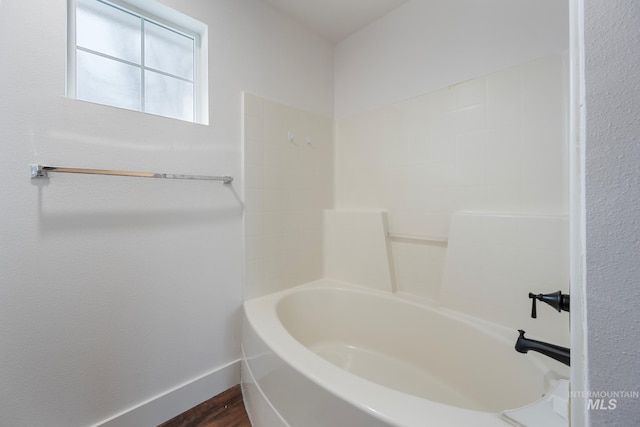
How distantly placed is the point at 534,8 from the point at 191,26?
174 centimetres

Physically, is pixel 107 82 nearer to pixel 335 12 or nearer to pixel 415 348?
pixel 335 12

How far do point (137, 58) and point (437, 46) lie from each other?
167cm

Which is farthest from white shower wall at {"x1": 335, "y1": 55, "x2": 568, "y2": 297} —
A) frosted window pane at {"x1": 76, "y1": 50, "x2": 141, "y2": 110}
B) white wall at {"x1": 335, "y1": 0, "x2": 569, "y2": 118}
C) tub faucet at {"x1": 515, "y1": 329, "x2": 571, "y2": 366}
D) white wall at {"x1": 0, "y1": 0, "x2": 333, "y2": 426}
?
frosted window pane at {"x1": 76, "y1": 50, "x2": 141, "y2": 110}

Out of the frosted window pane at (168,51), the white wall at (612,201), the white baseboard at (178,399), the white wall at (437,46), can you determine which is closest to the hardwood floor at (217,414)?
the white baseboard at (178,399)

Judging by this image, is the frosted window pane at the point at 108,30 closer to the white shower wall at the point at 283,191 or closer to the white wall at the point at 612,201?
the white shower wall at the point at 283,191

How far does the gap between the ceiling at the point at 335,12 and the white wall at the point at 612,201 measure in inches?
65.9

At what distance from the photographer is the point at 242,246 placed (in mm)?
1543

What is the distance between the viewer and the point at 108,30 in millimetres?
1195

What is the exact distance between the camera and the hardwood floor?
1.24 m

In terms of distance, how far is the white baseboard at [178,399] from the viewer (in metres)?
1.15

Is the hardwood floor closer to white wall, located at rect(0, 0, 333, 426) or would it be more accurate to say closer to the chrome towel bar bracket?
white wall, located at rect(0, 0, 333, 426)

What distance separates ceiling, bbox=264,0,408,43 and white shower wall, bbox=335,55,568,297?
2.08ft

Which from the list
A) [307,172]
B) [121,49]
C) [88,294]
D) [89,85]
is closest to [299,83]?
[307,172]

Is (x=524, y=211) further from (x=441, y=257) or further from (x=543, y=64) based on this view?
(x=543, y=64)
